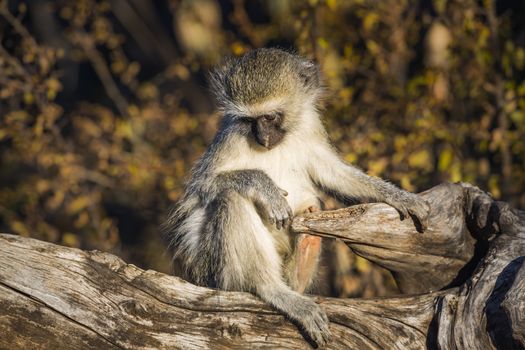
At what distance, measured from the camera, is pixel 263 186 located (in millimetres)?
4543

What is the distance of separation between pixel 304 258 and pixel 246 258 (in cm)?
59

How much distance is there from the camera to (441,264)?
4.77m

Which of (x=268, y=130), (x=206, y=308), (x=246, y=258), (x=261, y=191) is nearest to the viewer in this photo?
(x=206, y=308)

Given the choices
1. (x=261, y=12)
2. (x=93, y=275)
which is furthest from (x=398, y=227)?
(x=261, y=12)

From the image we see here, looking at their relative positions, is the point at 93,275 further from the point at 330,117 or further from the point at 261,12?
the point at 261,12

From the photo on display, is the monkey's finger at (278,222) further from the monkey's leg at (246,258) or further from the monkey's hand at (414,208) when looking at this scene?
the monkey's hand at (414,208)

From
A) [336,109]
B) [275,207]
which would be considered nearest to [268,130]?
[275,207]

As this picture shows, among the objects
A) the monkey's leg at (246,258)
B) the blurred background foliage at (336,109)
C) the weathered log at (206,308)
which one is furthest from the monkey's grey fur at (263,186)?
the blurred background foliage at (336,109)

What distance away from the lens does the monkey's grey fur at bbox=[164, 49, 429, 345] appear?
4367mm

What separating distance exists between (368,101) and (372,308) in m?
2.94

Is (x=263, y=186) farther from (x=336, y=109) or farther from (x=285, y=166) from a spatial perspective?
(x=336, y=109)

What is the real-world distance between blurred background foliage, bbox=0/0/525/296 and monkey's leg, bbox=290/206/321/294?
42.2 inches

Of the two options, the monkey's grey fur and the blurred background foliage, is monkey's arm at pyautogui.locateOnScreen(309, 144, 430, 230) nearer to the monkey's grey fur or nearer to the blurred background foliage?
the monkey's grey fur

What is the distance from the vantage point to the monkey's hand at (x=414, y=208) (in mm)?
4586
